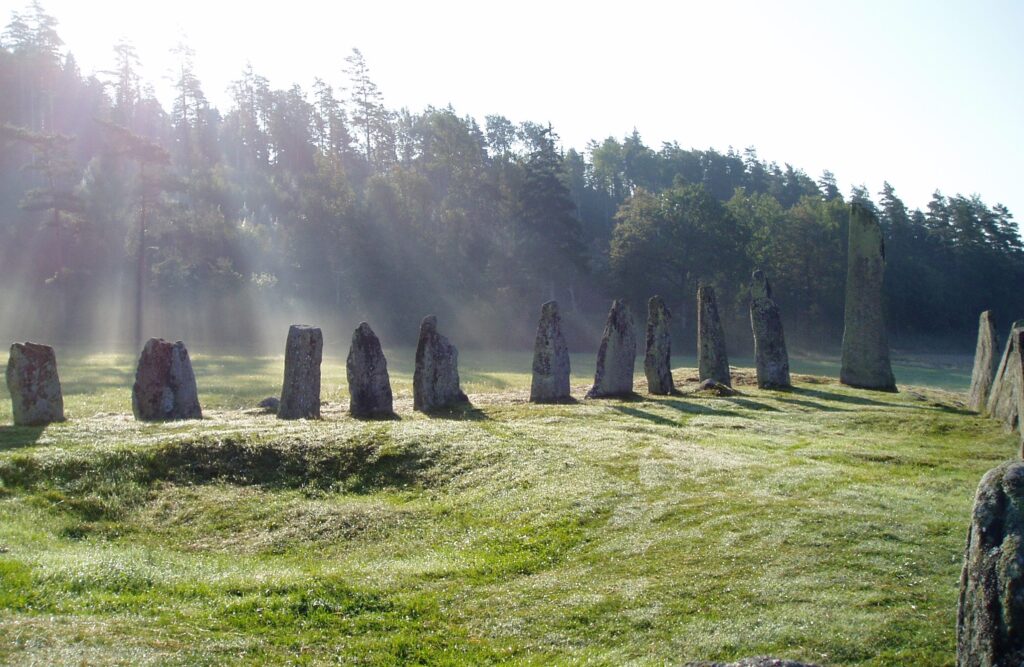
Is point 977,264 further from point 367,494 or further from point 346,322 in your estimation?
point 367,494

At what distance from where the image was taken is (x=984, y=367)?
27.3 meters


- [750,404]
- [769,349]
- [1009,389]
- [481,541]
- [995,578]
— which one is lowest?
[481,541]

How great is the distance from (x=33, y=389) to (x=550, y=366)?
1432cm

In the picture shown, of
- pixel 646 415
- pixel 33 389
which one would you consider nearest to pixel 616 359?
pixel 646 415

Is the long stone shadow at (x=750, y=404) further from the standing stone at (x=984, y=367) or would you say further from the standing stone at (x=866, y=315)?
the standing stone at (x=866, y=315)

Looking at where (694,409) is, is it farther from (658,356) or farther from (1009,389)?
(1009,389)

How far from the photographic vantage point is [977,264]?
9094 cm

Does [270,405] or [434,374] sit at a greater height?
[434,374]

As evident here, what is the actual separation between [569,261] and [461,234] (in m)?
10.2

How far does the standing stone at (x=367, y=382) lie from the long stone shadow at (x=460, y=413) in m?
1.26

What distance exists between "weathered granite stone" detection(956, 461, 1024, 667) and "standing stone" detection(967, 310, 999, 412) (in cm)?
2118

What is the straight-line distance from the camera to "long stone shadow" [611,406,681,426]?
22.1 m

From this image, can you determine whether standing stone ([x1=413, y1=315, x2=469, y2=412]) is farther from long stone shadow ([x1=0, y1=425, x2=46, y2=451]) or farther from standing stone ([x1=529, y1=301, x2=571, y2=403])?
long stone shadow ([x1=0, y1=425, x2=46, y2=451])

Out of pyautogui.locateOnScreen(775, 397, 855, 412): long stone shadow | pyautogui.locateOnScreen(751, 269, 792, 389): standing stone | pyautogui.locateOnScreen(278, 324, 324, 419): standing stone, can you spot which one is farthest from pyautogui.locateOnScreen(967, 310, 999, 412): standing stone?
pyautogui.locateOnScreen(278, 324, 324, 419): standing stone
